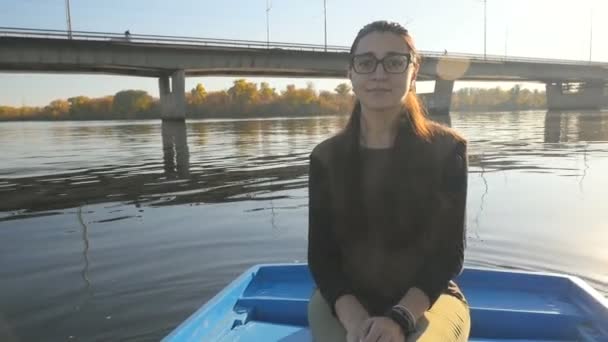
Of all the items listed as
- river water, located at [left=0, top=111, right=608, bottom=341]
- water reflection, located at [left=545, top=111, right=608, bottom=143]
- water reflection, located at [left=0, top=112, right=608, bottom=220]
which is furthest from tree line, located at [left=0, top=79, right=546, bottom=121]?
river water, located at [left=0, top=111, right=608, bottom=341]

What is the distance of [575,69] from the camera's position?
6638cm

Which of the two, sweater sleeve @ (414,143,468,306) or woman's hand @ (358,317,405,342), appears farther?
sweater sleeve @ (414,143,468,306)

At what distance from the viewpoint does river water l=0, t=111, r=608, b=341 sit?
461 cm

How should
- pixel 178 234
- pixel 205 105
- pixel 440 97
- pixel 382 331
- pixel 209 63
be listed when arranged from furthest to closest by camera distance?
1. pixel 205 105
2. pixel 440 97
3. pixel 209 63
4. pixel 178 234
5. pixel 382 331

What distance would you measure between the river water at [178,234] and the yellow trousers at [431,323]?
47.6 inches

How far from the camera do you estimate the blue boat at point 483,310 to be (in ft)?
9.71

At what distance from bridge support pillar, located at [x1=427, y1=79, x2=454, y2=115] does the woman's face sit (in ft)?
194

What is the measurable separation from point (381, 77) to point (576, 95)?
293 feet

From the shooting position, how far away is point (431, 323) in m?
2.23

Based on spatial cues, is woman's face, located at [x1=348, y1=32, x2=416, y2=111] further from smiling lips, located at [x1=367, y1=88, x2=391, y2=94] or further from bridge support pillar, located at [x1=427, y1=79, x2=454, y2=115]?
bridge support pillar, located at [x1=427, y1=79, x2=454, y2=115]

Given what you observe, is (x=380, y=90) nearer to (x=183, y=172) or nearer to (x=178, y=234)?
(x=178, y=234)

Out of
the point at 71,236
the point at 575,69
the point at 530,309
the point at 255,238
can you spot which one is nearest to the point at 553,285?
the point at 530,309

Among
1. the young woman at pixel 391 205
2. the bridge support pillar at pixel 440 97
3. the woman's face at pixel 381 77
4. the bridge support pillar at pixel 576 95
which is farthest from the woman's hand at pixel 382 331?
the bridge support pillar at pixel 576 95

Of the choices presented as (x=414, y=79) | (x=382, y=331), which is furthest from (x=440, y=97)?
(x=382, y=331)
